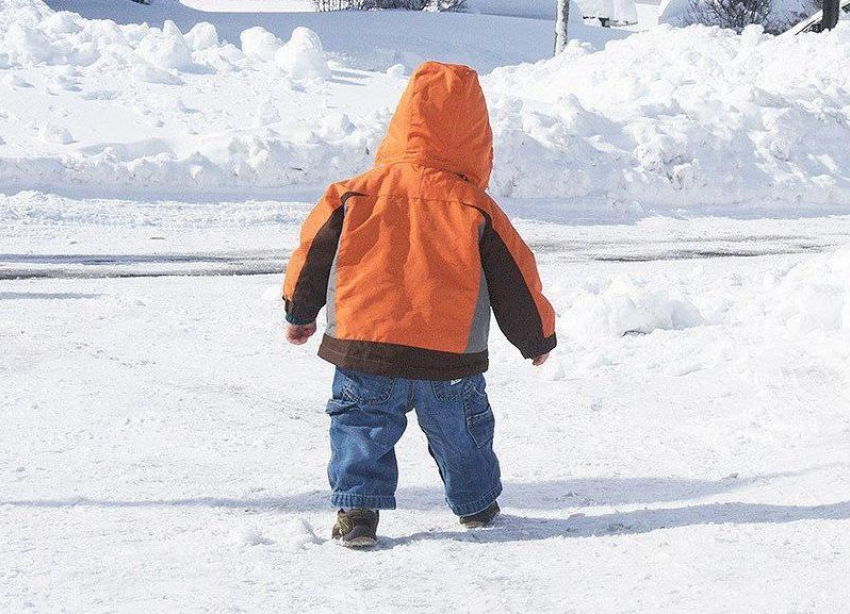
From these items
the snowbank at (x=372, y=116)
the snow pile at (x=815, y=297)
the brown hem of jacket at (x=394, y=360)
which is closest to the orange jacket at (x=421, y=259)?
the brown hem of jacket at (x=394, y=360)

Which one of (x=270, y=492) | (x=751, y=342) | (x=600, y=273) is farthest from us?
(x=600, y=273)

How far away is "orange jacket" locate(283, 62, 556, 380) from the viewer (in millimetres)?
3428

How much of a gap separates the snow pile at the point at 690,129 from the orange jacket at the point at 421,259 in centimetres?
863

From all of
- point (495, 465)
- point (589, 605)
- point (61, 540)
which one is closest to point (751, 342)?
point (495, 465)

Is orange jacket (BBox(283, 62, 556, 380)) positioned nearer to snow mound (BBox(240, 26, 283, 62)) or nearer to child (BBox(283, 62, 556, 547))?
child (BBox(283, 62, 556, 547))

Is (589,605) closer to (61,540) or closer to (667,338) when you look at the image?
(61,540)

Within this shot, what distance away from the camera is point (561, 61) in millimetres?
18594

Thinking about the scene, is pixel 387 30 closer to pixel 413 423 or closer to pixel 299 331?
pixel 413 423

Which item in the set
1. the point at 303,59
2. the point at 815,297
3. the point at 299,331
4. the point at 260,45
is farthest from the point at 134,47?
the point at 299,331

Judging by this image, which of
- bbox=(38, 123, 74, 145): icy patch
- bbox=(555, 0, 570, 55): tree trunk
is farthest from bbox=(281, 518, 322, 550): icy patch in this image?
bbox=(555, 0, 570, 55): tree trunk

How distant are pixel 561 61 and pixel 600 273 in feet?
33.8

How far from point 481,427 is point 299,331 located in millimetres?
574

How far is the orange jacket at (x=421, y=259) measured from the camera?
343cm

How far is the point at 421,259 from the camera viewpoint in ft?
11.3
